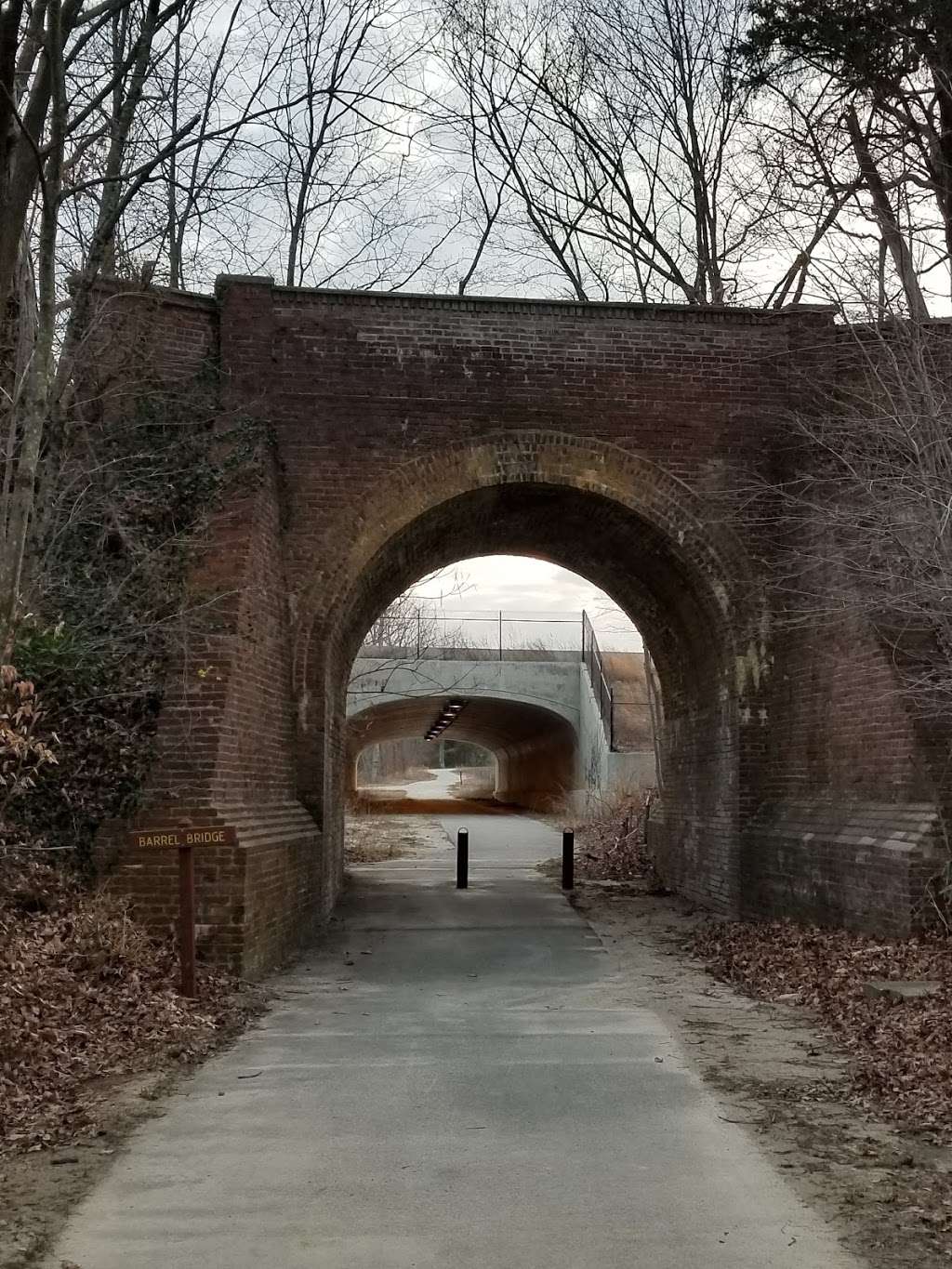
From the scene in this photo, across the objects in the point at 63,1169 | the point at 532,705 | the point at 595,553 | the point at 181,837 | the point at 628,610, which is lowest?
the point at 63,1169

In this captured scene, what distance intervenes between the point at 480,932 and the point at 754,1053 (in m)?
5.42

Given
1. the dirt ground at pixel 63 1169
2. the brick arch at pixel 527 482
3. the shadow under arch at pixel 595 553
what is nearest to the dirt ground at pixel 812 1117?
the dirt ground at pixel 63 1169

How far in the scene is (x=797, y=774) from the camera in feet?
40.2

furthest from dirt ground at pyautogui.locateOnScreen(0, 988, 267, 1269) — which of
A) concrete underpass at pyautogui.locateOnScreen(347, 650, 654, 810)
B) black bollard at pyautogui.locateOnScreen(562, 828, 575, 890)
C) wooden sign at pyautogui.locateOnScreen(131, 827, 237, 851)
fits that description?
concrete underpass at pyautogui.locateOnScreen(347, 650, 654, 810)

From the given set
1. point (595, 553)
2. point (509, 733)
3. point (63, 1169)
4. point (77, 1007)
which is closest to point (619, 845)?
point (595, 553)

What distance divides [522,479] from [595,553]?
258 cm

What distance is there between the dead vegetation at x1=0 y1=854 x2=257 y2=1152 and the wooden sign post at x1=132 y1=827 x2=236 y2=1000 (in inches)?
7.5

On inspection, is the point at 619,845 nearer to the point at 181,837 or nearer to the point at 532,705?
the point at 181,837

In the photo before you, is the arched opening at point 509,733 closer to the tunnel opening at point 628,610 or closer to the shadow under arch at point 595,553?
the tunnel opening at point 628,610

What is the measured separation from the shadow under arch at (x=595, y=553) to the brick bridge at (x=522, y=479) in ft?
0.11

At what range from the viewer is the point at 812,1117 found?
5871 millimetres

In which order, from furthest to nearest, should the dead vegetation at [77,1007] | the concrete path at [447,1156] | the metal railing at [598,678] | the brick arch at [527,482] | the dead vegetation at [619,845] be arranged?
the metal railing at [598,678] → the dead vegetation at [619,845] → the brick arch at [527,482] → the dead vegetation at [77,1007] → the concrete path at [447,1156]

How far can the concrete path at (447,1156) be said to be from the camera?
13.7 feet

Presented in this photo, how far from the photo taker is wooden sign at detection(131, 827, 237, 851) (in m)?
8.19
